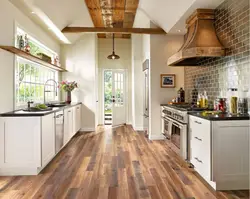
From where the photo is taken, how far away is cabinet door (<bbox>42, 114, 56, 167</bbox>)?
10.3 feet

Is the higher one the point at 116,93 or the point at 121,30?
the point at 121,30

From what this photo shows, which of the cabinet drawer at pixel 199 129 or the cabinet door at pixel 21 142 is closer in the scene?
the cabinet drawer at pixel 199 129

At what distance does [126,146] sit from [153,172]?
5.24ft

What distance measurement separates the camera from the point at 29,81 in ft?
14.3

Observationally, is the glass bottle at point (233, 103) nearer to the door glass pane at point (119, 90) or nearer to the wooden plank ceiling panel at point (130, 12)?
the wooden plank ceiling panel at point (130, 12)

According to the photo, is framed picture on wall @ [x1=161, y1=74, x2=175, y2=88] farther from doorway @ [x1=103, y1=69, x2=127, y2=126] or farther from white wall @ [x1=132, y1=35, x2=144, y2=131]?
doorway @ [x1=103, y1=69, x2=127, y2=126]

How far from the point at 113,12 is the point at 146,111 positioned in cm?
267

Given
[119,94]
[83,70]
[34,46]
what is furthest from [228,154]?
[119,94]

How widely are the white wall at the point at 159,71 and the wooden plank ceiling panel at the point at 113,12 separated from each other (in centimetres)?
86

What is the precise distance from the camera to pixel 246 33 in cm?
284

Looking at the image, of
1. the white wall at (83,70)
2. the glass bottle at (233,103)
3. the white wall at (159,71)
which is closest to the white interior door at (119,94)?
the white wall at (83,70)

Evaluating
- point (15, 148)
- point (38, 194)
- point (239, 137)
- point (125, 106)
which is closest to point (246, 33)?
point (239, 137)

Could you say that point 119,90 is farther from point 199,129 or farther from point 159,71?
point 199,129

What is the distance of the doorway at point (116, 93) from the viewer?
7.77m
